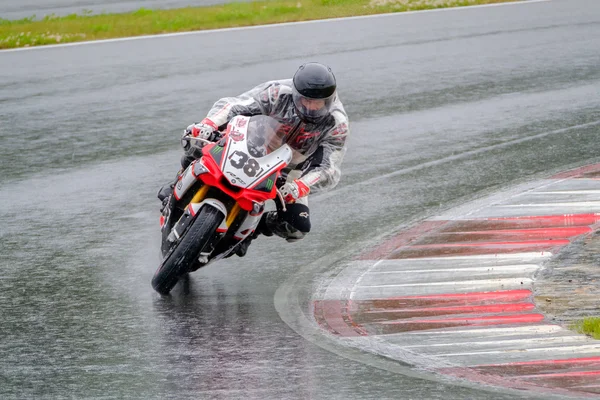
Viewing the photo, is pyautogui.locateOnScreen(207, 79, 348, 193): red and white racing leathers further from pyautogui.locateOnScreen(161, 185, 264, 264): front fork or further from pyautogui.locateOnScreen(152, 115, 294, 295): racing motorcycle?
pyautogui.locateOnScreen(161, 185, 264, 264): front fork

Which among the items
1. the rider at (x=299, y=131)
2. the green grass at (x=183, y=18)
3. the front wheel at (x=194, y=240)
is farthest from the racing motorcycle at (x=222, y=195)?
the green grass at (x=183, y=18)

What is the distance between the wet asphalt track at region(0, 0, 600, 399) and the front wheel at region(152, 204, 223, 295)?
1.07 ft

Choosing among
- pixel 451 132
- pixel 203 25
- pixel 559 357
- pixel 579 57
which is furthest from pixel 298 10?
pixel 559 357

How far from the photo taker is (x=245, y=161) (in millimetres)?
8109

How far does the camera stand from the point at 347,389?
6.24m

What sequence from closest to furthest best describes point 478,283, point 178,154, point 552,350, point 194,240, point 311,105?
point 552,350 < point 194,240 < point 311,105 < point 478,283 < point 178,154

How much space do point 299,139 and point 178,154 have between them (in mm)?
4521

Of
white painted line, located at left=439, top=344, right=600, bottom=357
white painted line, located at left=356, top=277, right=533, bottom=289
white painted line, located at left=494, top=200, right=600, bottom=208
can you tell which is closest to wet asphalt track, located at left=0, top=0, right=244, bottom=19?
white painted line, located at left=494, top=200, right=600, bottom=208

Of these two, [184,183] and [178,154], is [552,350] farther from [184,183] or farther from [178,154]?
[178,154]

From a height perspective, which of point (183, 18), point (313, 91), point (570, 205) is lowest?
point (570, 205)

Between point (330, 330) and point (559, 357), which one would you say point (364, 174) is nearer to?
point (330, 330)

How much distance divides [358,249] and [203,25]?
1302cm

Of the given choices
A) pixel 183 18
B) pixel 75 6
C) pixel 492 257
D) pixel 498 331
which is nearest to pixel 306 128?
pixel 492 257

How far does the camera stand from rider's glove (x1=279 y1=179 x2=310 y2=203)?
844cm
